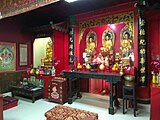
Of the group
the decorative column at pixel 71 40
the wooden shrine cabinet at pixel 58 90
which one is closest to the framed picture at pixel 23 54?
the decorative column at pixel 71 40

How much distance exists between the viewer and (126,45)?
4.38 metres

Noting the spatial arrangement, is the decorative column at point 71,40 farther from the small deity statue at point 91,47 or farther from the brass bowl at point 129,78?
the brass bowl at point 129,78

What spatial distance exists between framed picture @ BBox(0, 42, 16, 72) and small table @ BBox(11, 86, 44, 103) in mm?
1027

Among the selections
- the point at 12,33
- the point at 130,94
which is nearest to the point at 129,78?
the point at 130,94

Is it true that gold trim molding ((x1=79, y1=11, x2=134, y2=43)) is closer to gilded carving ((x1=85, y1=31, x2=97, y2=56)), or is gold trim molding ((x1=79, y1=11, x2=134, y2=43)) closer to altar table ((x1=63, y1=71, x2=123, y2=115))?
gilded carving ((x1=85, y1=31, x2=97, y2=56))

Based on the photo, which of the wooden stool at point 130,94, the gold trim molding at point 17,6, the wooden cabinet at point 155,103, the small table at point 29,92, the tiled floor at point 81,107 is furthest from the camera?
the small table at point 29,92

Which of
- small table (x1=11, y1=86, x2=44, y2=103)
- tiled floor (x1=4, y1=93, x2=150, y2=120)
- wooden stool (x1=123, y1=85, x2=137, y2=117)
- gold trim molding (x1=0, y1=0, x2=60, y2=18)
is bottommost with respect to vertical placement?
tiled floor (x1=4, y1=93, x2=150, y2=120)

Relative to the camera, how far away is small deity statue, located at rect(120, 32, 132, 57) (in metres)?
4.34

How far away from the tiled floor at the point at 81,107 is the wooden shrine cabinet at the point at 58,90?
0.19 meters

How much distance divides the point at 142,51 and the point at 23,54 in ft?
13.7

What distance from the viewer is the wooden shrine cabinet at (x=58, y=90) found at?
3848mm

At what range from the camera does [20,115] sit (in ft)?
10.3

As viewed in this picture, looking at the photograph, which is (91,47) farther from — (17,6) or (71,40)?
A: (17,6)

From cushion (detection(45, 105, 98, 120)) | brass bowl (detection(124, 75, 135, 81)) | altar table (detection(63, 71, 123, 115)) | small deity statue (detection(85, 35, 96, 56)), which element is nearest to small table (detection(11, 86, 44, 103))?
altar table (detection(63, 71, 123, 115))
